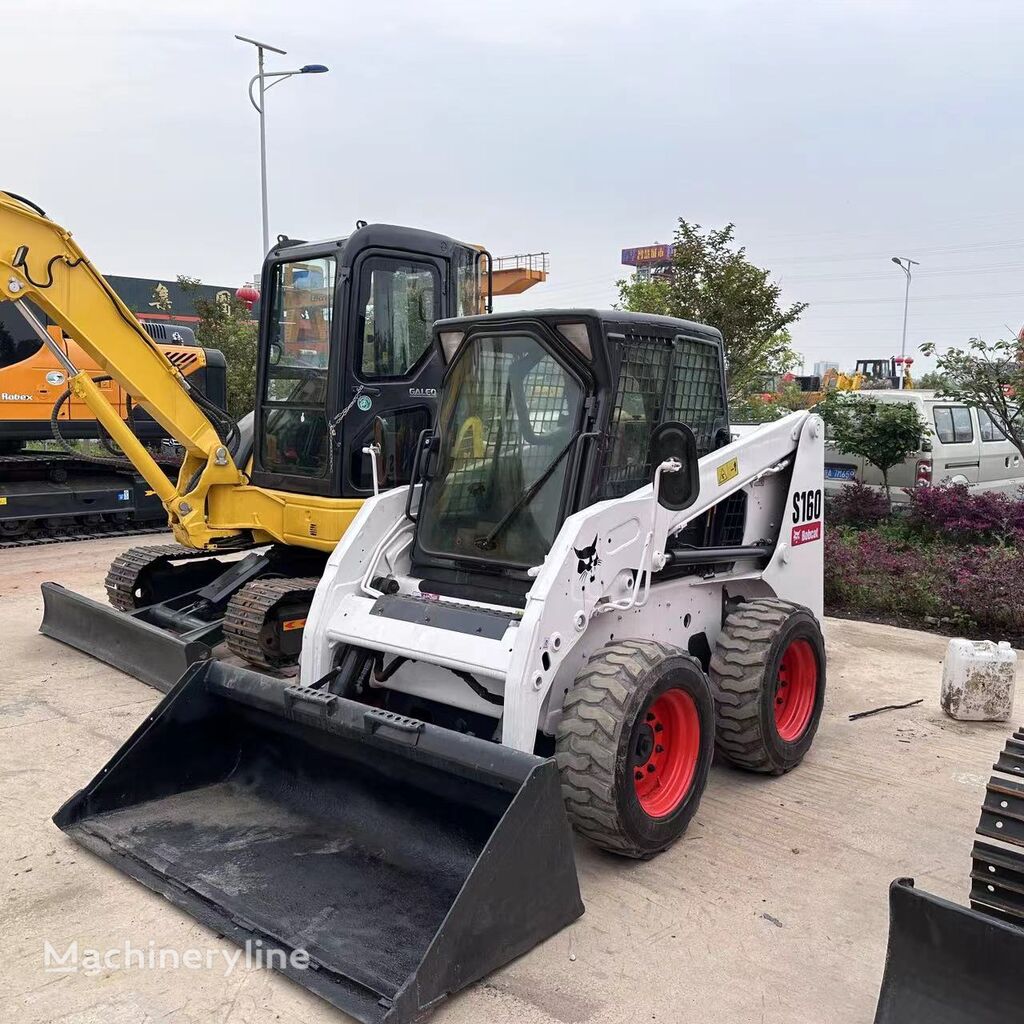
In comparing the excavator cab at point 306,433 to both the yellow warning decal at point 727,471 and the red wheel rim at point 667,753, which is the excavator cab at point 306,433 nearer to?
the yellow warning decal at point 727,471

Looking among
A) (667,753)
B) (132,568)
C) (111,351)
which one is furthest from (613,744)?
(111,351)

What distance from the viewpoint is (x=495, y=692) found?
4.12 metres

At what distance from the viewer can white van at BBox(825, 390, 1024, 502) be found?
36.1 ft

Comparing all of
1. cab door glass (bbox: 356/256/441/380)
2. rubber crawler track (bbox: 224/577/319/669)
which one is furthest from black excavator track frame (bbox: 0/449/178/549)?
cab door glass (bbox: 356/256/441/380)

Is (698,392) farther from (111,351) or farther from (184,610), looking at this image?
(111,351)

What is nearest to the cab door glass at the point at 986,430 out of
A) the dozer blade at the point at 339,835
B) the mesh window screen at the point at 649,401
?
the mesh window screen at the point at 649,401

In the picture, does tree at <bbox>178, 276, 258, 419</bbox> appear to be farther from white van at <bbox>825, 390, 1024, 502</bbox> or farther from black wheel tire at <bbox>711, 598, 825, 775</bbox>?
black wheel tire at <bbox>711, 598, 825, 775</bbox>

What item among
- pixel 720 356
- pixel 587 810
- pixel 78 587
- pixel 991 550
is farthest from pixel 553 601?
pixel 78 587

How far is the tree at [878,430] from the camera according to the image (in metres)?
10.9

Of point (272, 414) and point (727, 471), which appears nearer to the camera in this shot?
point (727, 471)

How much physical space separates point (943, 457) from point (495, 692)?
862cm

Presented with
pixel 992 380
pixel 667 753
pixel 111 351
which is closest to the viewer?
pixel 667 753

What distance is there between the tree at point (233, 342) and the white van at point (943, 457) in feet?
35.0

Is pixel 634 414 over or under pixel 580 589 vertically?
over
